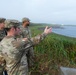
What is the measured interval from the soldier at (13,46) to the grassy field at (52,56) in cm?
333

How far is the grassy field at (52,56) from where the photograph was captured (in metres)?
8.94

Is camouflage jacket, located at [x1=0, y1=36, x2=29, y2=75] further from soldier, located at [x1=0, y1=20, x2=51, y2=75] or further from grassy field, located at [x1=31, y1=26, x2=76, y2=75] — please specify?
grassy field, located at [x1=31, y1=26, x2=76, y2=75]

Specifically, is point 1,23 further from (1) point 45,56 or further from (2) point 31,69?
(1) point 45,56

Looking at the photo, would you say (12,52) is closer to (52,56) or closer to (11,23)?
(11,23)

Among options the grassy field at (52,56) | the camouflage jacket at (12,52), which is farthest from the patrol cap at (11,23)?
the grassy field at (52,56)

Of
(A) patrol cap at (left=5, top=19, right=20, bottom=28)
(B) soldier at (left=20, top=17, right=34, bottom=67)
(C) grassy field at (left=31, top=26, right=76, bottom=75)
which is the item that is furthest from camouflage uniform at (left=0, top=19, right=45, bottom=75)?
(C) grassy field at (left=31, top=26, right=76, bottom=75)

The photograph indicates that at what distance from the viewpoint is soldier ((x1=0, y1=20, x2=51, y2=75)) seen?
17.1 ft

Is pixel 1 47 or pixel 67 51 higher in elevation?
pixel 1 47

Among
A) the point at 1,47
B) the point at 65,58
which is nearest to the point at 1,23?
the point at 1,47

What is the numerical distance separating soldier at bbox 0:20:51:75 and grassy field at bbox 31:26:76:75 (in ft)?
10.9

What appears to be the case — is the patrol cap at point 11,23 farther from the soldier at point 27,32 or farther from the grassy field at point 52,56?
the grassy field at point 52,56

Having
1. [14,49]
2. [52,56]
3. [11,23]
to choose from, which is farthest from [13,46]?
[52,56]

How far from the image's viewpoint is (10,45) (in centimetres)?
533

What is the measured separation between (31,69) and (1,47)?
3.39 m
